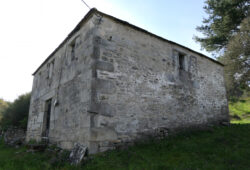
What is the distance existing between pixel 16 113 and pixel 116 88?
15.1m

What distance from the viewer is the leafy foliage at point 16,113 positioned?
16672mm


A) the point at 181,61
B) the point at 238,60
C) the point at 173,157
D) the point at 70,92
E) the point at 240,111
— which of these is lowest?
the point at 173,157

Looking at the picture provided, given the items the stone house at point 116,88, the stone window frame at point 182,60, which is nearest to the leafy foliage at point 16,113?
the stone house at point 116,88

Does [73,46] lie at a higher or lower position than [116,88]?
higher

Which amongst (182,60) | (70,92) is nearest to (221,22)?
(182,60)

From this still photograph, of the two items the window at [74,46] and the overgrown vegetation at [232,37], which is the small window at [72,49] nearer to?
the window at [74,46]

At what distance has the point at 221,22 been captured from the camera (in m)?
14.5

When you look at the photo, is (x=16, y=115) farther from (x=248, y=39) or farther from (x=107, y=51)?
(x=248, y=39)

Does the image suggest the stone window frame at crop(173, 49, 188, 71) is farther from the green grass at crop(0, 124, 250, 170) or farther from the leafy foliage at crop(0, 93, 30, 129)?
the leafy foliage at crop(0, 93, 30, 129)

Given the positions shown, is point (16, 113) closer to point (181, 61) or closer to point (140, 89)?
point (140, 89)

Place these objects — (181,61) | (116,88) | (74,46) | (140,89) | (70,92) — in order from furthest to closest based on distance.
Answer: (181,61), (74,46), (70,92), (140,89), (116,88)

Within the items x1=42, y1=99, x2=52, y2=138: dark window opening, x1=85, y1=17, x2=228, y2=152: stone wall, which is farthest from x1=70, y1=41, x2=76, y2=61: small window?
x1=42, y1=99, x2=52, y2=138: dark window opening

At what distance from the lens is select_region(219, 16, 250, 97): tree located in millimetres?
12491

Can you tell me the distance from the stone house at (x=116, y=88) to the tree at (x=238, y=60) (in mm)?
5115
